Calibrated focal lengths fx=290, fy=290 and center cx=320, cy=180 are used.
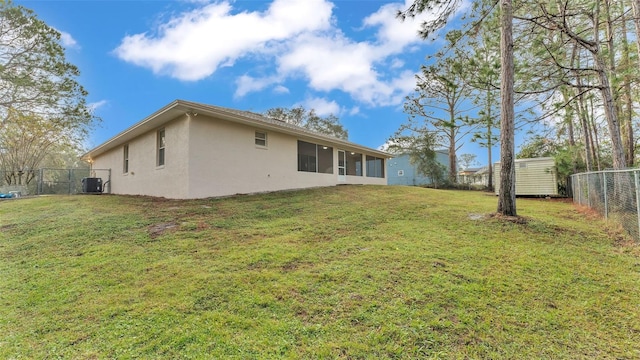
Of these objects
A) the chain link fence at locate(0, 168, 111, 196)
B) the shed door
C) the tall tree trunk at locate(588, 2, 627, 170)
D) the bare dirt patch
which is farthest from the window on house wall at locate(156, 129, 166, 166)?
the tall tree trunk at locate(588, 2, 627, 170)

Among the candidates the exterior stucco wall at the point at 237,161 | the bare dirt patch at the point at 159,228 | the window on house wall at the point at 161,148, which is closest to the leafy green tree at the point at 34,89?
the window on house wall at the point at 161,148

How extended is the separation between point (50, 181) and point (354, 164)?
19188mm

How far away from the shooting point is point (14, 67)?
44.8ft

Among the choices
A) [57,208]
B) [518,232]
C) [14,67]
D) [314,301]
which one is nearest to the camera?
[314,301]

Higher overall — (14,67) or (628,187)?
(14,67)

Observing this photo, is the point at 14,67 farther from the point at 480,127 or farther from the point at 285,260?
the point at 480,127

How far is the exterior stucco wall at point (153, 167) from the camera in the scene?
31.0 ft

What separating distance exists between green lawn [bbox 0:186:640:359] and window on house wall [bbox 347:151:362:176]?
33.7 ft

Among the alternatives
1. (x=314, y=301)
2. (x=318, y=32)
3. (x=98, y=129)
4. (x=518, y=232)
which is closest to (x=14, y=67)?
(x=98, y=129)

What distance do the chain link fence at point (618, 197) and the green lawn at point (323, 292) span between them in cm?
35

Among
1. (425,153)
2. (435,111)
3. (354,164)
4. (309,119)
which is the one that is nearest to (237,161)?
(354,164)

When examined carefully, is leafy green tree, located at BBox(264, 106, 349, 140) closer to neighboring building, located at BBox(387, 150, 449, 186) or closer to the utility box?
neighboring building, located at BBox(387, 150, 449, 186)

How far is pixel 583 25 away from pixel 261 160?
11.0 m

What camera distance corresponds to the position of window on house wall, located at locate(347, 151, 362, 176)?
15980 mm
